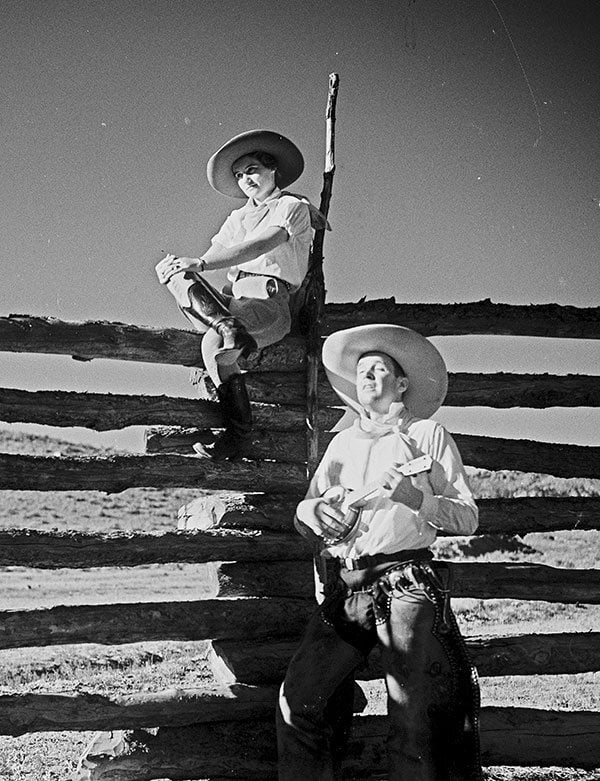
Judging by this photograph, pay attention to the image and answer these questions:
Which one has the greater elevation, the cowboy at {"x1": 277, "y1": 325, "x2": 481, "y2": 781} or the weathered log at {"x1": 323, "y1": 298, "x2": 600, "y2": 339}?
the weathered log at {"x1": 323, "y1": 298, "x2": 600, "y2": 339}

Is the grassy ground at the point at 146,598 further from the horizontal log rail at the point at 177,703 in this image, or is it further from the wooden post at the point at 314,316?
the wooden post at the point at 314,316

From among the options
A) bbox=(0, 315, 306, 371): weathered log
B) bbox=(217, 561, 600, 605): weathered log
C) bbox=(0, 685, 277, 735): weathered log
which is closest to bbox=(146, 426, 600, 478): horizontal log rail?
bbox=(0, 315, 306, 371): weathered log

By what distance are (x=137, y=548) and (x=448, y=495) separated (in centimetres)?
166

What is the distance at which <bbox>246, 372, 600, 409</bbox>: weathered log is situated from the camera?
15.8 ft

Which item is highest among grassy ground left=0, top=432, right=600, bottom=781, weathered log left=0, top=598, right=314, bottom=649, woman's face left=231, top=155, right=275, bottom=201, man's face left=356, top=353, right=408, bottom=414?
woman's face left=231, top=155, right=275, bottom=201

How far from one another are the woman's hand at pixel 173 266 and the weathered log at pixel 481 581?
1458 millimetres

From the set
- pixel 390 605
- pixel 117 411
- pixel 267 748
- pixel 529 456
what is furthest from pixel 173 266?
pixel 267 748

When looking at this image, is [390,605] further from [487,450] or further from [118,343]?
[118,343]

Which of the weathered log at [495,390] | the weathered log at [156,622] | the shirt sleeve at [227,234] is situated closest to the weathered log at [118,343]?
the weathered log at [495,390]

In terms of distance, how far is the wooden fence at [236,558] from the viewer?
4281mm

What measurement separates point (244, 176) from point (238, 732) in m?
2.71

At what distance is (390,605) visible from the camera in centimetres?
350

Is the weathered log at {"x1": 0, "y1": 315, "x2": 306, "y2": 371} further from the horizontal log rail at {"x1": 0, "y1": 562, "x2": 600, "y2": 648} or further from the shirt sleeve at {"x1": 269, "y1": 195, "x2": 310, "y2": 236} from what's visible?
the horizontal log rail at {"x1": 0, "y1": 562, "x2": 600, "y2": 648}

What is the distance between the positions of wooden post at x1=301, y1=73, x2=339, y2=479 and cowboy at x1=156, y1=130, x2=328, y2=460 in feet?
0.69
